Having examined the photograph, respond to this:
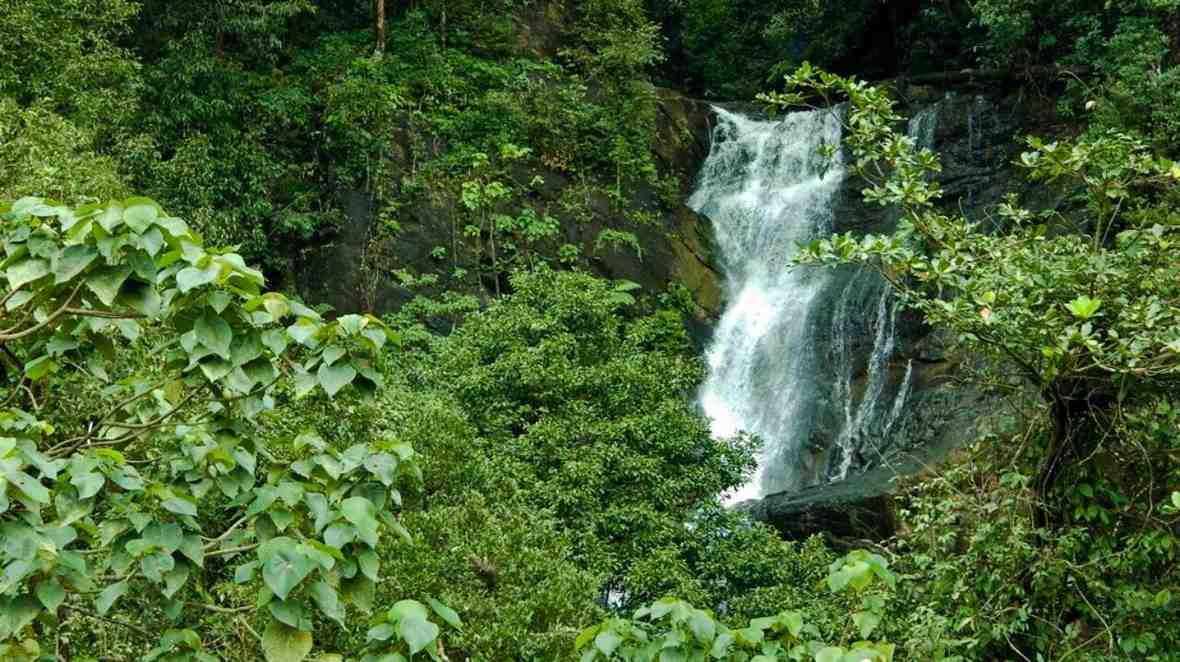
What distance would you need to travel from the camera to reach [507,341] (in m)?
13.4

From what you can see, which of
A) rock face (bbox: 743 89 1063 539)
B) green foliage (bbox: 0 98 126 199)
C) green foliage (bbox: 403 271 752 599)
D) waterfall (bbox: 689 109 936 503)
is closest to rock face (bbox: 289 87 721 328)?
waterfall (bbox: 689 109 936 503)

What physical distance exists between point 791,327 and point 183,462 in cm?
1718

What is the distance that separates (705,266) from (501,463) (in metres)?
11.2

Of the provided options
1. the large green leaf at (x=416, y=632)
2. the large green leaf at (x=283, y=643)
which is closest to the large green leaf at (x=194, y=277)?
the large green leaf at (x=283, y=643)

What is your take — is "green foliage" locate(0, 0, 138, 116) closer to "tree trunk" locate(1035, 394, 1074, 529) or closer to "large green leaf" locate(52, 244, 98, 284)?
"large green leaf" locate(52, 244, 98, 284)

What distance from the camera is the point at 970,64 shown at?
24375 millimetres

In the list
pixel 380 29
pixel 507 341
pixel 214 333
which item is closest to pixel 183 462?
pixel 214 333

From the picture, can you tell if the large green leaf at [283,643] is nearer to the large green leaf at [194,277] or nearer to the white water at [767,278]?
the large green leaf at [194,277]

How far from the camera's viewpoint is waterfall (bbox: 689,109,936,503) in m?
18.6

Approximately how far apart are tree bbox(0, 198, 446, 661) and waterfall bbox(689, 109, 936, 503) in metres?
13.7

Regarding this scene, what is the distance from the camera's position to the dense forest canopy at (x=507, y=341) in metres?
3.48

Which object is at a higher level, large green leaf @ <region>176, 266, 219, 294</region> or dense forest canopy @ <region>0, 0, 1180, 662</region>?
large green leaf @ <region>176, 266, 219, 294</region>

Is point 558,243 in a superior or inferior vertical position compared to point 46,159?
inferior

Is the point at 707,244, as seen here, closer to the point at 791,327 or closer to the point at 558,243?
the point at 791,327
